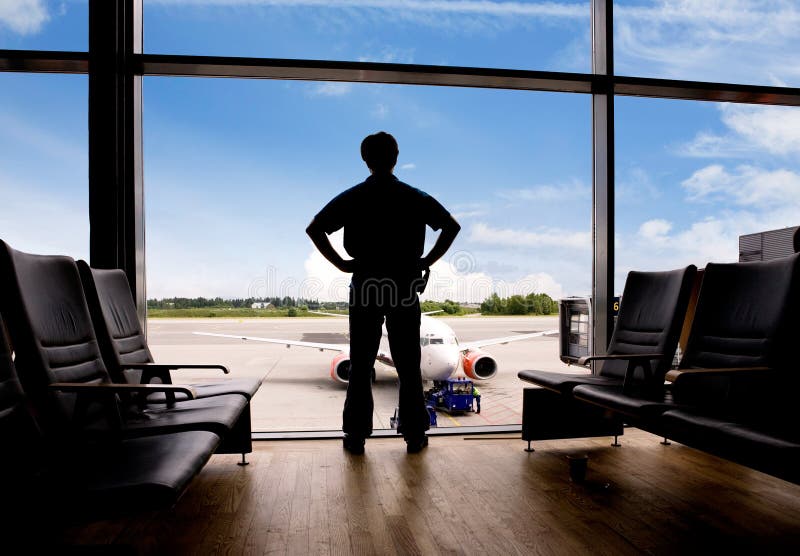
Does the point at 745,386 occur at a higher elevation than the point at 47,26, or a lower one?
lower

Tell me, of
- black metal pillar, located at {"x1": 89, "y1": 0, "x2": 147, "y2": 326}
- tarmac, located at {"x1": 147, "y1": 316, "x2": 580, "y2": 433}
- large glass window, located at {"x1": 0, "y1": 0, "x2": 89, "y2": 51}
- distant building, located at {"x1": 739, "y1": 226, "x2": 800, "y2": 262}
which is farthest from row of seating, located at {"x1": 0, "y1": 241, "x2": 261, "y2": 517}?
distant building, located at {"x1": 739, "y1": 226, "x2": 800, "y2": 262}

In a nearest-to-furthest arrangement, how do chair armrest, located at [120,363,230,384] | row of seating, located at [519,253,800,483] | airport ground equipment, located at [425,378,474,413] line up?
row of seating, located at [519,253,800,483]
chair armrest, located at [120,363,230,384]
airport ground equipment, located at [425,378,474,413]

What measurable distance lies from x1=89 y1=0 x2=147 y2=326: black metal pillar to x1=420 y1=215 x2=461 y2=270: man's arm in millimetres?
1562

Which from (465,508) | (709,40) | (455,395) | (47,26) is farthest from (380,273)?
(455,395)

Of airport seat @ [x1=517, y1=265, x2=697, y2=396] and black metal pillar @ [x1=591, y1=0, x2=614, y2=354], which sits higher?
black metal pillar @ [x1=591, y1=0, x2=614, y2=354]

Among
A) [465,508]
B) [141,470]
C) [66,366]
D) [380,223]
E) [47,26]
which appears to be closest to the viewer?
[141,470]

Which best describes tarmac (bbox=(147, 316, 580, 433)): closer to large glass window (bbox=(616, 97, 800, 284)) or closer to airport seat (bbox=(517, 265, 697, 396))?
airport seat (bbox=(517, 265, 697, 396))

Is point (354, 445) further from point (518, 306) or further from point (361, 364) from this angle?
point (518, 306)

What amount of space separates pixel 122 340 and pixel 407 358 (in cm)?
126

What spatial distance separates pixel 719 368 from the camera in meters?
1.97

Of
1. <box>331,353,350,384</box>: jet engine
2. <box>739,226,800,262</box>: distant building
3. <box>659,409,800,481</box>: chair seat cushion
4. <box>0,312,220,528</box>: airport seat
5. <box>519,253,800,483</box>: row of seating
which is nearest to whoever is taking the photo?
<box>0,312,220,528</box>: airport seat

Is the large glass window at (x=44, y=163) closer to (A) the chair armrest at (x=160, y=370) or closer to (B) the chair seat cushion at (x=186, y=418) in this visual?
(A) the chair armrest at (x=160, y=370)

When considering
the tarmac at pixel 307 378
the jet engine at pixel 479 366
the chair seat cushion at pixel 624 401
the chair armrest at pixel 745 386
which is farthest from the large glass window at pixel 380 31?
the jet engine at pixel 479 366

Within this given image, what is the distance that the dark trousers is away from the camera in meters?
2.52
